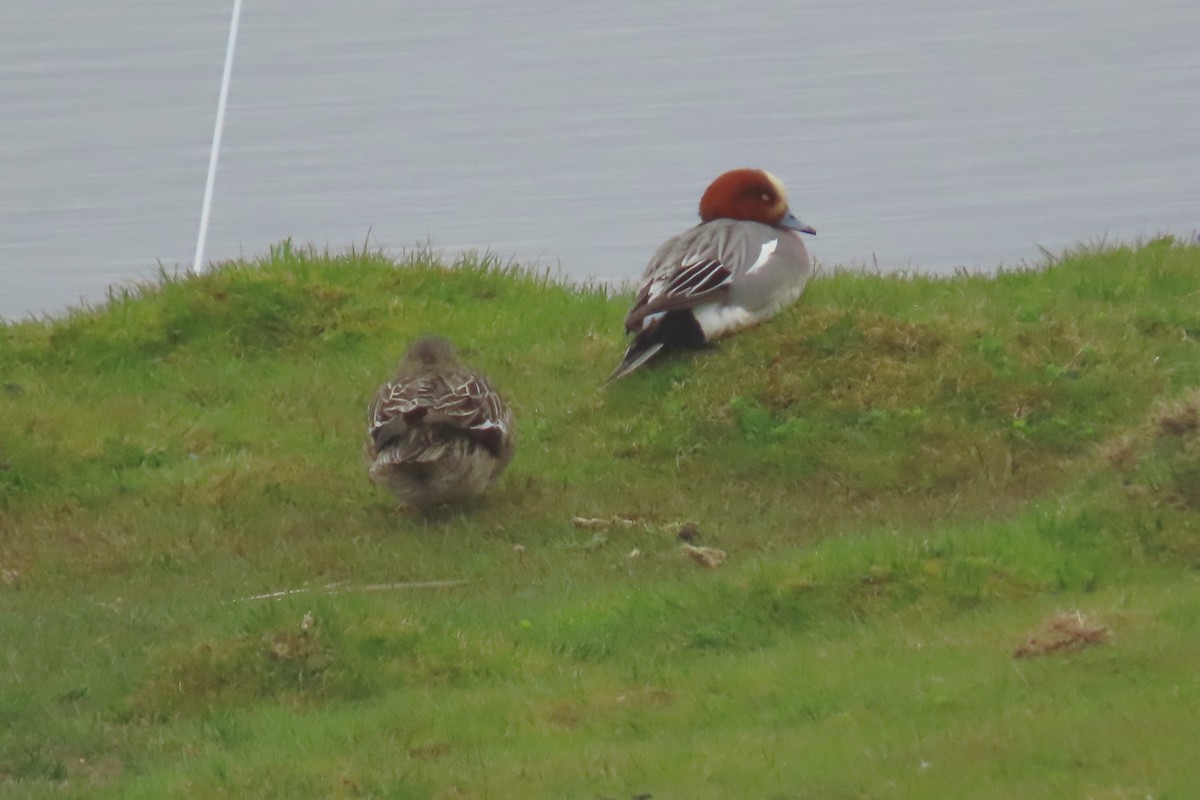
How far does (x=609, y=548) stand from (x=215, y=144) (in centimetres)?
938

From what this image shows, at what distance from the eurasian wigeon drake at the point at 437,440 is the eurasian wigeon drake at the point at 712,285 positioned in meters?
1.42

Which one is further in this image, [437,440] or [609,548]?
[437,440]

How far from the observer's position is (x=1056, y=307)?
1119 cm

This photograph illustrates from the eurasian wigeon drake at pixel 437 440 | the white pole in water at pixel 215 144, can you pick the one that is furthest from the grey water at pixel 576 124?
the eurasian wigeon drake at pixel 437 440

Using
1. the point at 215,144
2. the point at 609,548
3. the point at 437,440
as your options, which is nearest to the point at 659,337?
the point at 437,440

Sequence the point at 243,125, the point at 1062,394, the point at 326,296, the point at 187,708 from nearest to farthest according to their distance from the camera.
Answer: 1. the point at 187,708
2. the point at 1062,394
3. the point at 326,296
4. the point at 243,125

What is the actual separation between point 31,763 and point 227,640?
1002mm

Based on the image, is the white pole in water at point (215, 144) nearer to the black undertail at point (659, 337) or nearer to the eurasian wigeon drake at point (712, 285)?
the eurasian wigeon drake at point (712, 285)

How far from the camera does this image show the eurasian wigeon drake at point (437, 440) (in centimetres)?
914

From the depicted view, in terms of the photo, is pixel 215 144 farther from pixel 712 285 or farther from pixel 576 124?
pixel 712 285

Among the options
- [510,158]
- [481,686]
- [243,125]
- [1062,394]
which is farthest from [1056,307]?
[243,125]

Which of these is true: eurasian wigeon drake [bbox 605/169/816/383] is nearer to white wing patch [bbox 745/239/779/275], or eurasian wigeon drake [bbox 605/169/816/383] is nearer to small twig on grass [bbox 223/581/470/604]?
white wing patch [bbox 745/239/779/275]

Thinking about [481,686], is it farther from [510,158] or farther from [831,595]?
[510,158]

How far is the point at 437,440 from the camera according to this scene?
30.1 ft
